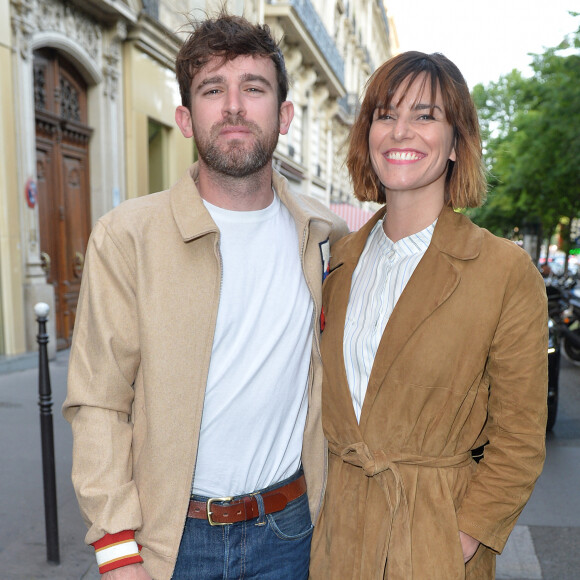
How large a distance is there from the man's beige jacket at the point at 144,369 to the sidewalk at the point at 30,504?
181 centimetres

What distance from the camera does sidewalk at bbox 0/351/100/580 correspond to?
3.18 meters

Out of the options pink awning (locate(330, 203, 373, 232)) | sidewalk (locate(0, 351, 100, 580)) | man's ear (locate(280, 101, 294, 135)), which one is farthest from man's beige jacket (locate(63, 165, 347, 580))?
pink awning (locate(330, 203, 373, 232))

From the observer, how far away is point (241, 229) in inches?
76.3

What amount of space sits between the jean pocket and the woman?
0.26ft

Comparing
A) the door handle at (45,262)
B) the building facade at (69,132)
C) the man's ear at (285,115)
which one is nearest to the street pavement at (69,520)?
the man's ear at (285,115)

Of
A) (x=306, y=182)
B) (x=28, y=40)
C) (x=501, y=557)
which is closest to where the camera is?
(x=501, y=557)

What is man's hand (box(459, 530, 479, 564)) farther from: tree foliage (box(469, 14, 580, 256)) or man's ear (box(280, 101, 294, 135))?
tree foliage (box(469, 14, 580, 256))

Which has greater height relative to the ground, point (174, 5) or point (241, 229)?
point (174, 5)

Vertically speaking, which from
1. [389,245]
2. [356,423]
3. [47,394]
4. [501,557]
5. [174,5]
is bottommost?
[501,557]

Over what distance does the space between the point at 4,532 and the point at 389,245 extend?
300cm

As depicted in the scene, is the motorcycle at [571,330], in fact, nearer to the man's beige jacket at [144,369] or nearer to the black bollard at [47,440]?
the black bollard at [47,440]

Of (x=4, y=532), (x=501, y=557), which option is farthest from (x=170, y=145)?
(x=501, y=557)

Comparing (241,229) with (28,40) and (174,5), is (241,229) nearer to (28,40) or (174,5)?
(28,40)

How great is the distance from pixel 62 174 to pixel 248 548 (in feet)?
26.8
